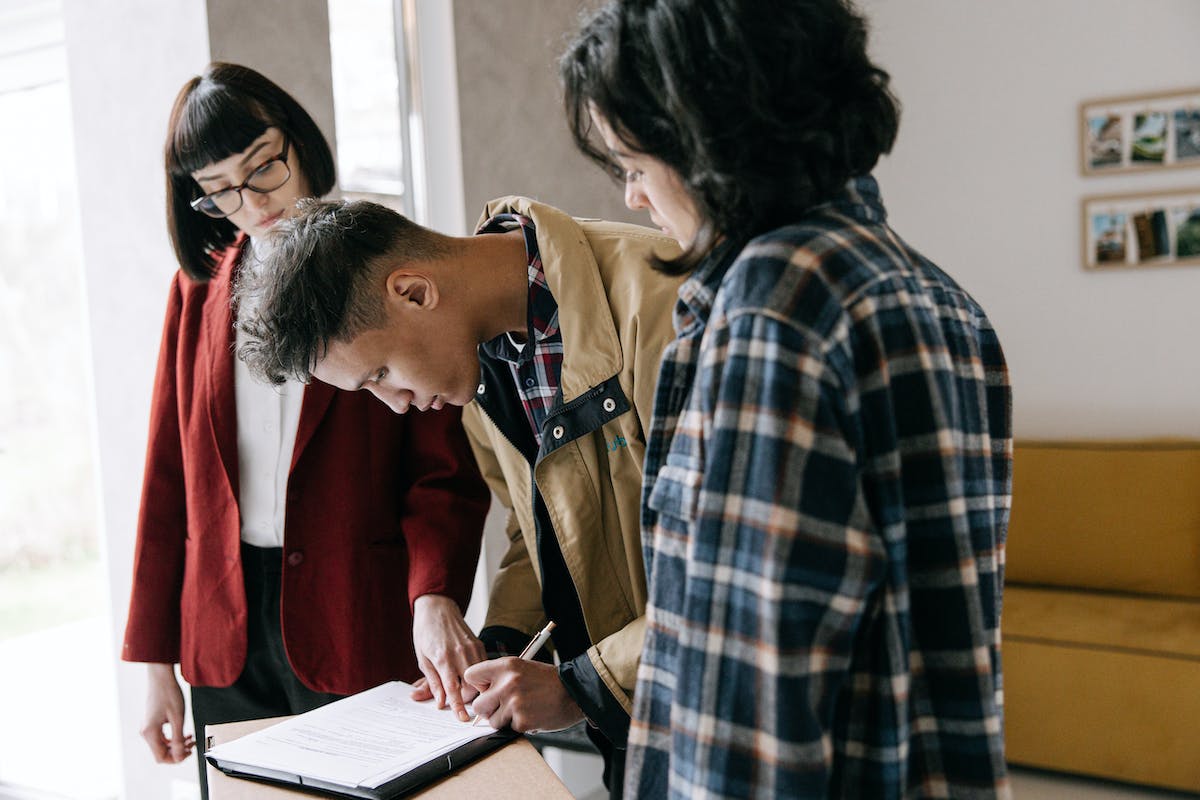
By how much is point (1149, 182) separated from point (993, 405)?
3.22m

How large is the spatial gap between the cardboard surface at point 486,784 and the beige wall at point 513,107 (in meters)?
1.92

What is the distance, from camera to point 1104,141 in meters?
3.62

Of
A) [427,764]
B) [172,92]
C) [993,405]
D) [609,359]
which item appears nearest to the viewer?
[993,405]

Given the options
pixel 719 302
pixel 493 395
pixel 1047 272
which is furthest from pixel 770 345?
pixel 1047 272

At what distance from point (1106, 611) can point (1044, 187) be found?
1557mm

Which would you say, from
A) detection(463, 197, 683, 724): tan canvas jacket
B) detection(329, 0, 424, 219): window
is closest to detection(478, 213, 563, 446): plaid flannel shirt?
detection(463, 197, 683, 724): tan canvas jacket

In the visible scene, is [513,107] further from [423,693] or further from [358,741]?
[358,741]

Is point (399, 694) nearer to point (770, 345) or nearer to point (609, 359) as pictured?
point (609, 359)

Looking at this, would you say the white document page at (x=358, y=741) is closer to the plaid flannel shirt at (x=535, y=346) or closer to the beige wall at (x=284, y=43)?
the plaid flannel shirt at (x=535, y=346)

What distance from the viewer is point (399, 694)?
1.33 meters

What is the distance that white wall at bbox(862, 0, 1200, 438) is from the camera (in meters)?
3.57

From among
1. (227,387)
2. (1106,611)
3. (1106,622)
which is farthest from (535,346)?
(1106,611)

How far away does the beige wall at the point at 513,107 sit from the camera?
284cm

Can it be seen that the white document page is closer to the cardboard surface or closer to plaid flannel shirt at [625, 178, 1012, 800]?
the cardboard surface
